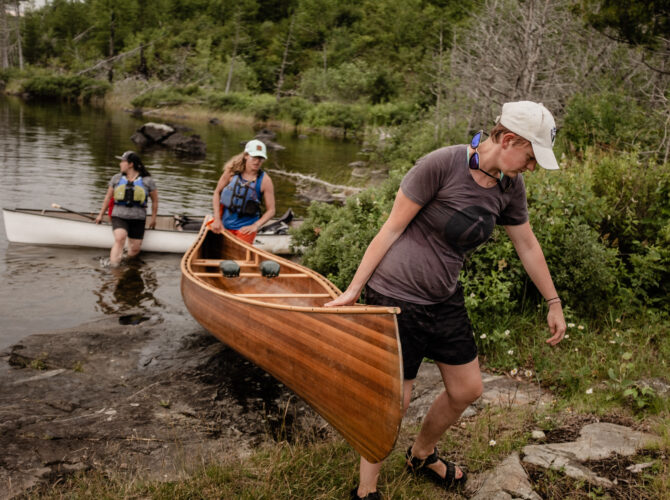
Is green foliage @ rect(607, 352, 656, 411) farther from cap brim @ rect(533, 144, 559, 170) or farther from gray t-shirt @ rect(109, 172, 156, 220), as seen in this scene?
gray t-shirt @ rect(109, 172, 156, 220)

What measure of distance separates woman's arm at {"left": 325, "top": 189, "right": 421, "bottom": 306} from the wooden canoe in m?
0.15

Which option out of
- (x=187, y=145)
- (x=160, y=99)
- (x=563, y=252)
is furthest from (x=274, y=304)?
(x=160, y=99)

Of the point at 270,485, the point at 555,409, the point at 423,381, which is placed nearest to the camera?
the point at 270,485

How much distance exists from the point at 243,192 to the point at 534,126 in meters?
4.81

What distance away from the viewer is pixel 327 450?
3.68 meters

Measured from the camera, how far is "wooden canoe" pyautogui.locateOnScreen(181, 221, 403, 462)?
286 cm

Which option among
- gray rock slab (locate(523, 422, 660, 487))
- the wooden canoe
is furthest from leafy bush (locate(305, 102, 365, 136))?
gray rock slab (locate(523, 422, 660, 487))

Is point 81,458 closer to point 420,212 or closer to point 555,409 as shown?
point 420,212

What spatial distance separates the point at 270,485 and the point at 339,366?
2.41 ft

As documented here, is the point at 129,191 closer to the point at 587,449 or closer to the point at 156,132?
the point at 587,449

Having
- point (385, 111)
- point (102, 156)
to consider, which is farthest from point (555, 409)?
point (385, 111)

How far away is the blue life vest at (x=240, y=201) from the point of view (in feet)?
22.9

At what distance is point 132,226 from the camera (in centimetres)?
956

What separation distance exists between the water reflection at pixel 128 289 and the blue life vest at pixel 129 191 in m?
1.08
